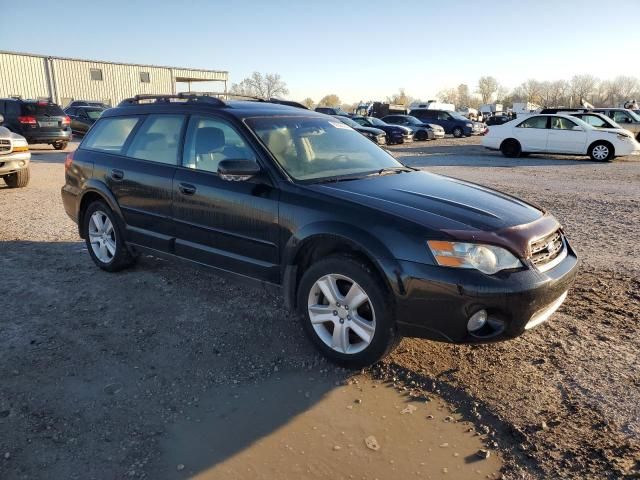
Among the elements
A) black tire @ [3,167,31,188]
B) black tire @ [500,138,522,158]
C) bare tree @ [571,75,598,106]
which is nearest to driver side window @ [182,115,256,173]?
black tire @ [3,167,31,188]

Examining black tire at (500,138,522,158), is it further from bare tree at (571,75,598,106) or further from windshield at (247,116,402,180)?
bare tree at (571,75,598,106)

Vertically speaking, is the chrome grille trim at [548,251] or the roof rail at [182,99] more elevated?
the roof rail at [182,99]

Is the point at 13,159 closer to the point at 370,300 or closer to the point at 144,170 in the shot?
the point at 144,170

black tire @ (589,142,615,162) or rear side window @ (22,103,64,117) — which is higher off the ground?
rear side window @ (22,103,64,117)

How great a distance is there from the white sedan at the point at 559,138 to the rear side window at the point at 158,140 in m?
15.4

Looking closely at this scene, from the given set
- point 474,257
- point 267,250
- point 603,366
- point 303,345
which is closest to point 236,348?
point 303,345

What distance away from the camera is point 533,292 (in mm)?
2896

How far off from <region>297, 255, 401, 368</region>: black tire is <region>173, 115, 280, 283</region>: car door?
43 cm

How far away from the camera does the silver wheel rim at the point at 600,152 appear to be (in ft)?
53.2

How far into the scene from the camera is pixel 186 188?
411 centimetres

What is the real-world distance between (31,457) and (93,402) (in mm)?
478

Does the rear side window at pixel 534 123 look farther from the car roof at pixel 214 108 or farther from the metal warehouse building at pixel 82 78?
the metal warehouse building at pixel 82 78

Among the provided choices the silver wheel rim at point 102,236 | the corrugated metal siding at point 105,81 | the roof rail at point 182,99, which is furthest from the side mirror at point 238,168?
the corrugated metal siding at point 105,81

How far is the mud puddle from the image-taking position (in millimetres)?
2434
